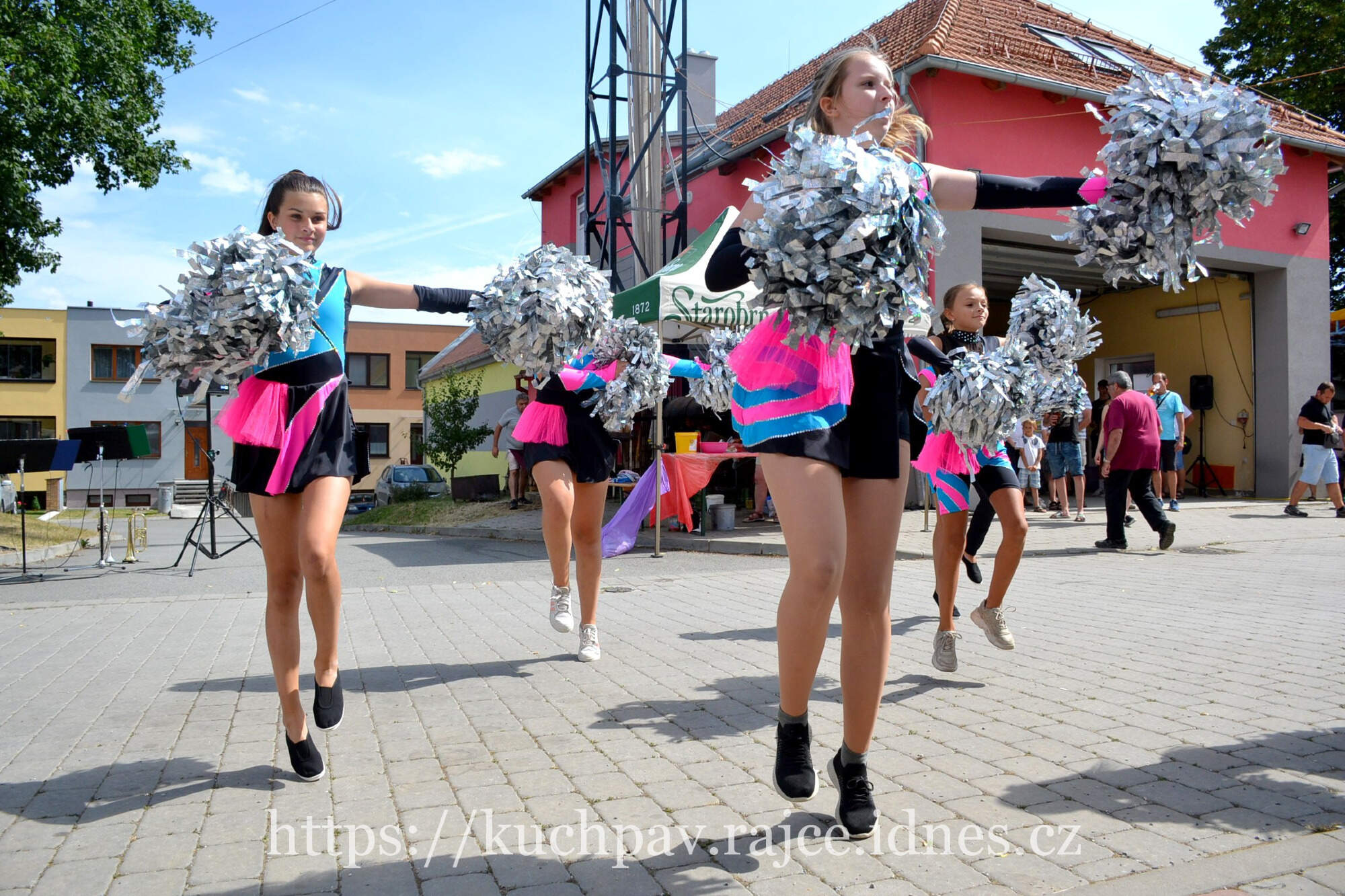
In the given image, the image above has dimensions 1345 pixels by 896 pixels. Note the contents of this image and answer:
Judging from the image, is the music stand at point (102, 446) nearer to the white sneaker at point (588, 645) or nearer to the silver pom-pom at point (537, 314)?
the white sneaker at point (588, 645)

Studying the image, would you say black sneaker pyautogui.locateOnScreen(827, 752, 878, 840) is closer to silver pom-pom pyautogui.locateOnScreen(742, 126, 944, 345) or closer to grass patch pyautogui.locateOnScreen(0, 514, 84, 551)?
silver pom-pom pyautogui.locateOnScreen(742, 126, 944, 345)

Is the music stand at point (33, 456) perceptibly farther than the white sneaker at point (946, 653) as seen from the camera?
Yes

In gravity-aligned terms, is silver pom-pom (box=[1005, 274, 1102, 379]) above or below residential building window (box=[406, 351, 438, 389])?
below

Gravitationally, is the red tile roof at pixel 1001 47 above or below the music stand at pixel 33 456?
above

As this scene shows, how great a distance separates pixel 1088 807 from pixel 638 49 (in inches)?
665

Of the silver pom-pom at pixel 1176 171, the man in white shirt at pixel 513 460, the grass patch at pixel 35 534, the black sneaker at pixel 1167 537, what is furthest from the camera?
the man in white shirt at pixel 513 460

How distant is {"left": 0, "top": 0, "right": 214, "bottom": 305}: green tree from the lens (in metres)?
15.4

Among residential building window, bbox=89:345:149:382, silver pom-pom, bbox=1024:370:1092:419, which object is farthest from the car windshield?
silver pom-pom, bbox=1024:370:1092:419

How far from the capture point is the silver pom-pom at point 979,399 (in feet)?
13.3

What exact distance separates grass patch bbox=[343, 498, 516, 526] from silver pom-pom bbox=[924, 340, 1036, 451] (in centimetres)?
1326

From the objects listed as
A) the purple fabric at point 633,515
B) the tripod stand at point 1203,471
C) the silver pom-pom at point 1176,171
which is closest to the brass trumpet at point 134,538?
the purple fabric at point 633,515

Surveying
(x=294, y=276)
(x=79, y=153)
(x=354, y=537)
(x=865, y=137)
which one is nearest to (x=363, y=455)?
(x=294, y=276)

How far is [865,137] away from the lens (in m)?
2.51

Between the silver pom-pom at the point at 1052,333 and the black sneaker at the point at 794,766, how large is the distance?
281cm
